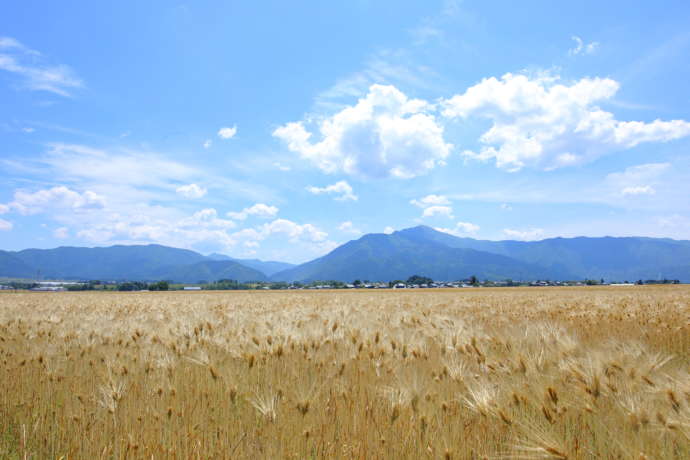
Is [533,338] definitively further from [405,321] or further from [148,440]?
[148,440]

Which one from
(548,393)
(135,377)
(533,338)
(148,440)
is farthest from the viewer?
(533,338)

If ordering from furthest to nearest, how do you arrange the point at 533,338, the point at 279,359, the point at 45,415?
the point at 533,338 → the point at 279,359 → the point at 45,415

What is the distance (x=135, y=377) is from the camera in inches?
150

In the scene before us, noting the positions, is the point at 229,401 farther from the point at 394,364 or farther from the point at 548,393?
the point at 548,393

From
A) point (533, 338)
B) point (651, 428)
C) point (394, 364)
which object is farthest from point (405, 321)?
point (651, 428)

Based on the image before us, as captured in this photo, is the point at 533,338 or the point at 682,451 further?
the point at 533,338

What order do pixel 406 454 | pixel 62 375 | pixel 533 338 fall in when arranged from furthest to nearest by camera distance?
pixel 533 338, pixel 62 375, pixel 406 454

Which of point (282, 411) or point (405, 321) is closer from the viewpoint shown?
point (282, 411)

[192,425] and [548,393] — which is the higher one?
[548,393]

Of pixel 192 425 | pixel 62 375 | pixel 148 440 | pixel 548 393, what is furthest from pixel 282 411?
pixel 62 375

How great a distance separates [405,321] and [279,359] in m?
4.22

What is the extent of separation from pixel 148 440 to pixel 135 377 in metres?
1.59

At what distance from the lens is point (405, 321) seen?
8.14 metres

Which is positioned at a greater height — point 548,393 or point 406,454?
point 548,393
